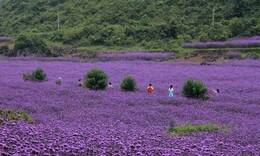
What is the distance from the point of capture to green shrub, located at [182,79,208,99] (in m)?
24.6

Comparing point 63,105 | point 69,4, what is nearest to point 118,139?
point 63,105

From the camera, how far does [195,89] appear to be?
24.6 m

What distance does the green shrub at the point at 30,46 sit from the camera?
59928mm

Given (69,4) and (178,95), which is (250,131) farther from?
(69,4)

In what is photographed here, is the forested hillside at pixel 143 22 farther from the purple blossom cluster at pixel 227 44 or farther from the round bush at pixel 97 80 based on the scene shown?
the round bush at pixel 97 80

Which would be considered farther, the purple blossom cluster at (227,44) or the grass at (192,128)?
the purple blossom cluster at (227,44)

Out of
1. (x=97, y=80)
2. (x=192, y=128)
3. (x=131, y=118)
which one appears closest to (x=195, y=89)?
(x=97, y=80)

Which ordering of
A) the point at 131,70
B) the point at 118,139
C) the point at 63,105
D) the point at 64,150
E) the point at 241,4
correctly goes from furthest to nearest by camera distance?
the point at 241,4 < the point at 131,70 < the point at 63,105 < the point at 118,139 < the point at 64,150

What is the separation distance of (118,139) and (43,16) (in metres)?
69.9

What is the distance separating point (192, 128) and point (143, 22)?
51.4 m

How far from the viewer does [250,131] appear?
49.8ft

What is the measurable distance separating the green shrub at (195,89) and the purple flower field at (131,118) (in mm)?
632

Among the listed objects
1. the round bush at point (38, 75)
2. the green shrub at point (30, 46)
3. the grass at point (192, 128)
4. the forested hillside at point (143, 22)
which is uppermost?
the forested hillside at point (143, 22)

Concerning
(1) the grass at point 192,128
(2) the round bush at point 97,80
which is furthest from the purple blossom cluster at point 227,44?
(1) the grass at point 192,128
